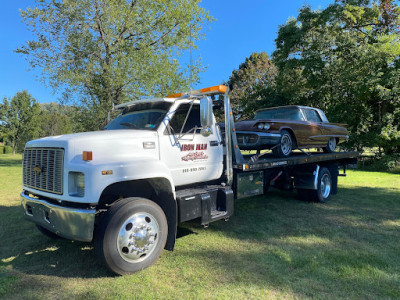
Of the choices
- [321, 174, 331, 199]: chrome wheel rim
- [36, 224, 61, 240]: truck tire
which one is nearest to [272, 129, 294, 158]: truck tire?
[321, 174, 331, 199]: chrome wheel rim

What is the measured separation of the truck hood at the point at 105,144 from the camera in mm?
3305

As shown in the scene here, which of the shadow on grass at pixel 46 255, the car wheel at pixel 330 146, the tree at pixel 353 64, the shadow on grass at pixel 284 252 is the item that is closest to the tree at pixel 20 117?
the tree at pixel 353 64

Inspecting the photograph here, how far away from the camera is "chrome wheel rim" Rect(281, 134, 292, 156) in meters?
6.48

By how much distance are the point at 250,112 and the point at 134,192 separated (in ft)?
66.6

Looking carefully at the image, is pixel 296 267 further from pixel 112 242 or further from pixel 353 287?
pixel 112 242

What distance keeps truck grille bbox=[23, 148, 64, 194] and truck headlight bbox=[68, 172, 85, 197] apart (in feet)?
0.48

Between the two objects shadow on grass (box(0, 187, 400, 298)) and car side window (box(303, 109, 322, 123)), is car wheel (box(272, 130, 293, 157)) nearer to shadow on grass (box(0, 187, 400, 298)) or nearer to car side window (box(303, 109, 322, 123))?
shadow on grass (box(0, 187, 400, 298))

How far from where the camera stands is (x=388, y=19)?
1769 centimetres

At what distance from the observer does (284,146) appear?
6551 millimetres

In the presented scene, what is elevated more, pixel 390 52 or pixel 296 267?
pixel 390 52

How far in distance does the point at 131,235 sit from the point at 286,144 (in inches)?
177

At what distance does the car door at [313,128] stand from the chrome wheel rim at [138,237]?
514 centimetres

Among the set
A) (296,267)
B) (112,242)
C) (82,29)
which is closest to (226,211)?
(296,267)

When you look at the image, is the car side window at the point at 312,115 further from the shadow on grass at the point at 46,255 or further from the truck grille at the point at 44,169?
the truck grille at the point at 44,169
